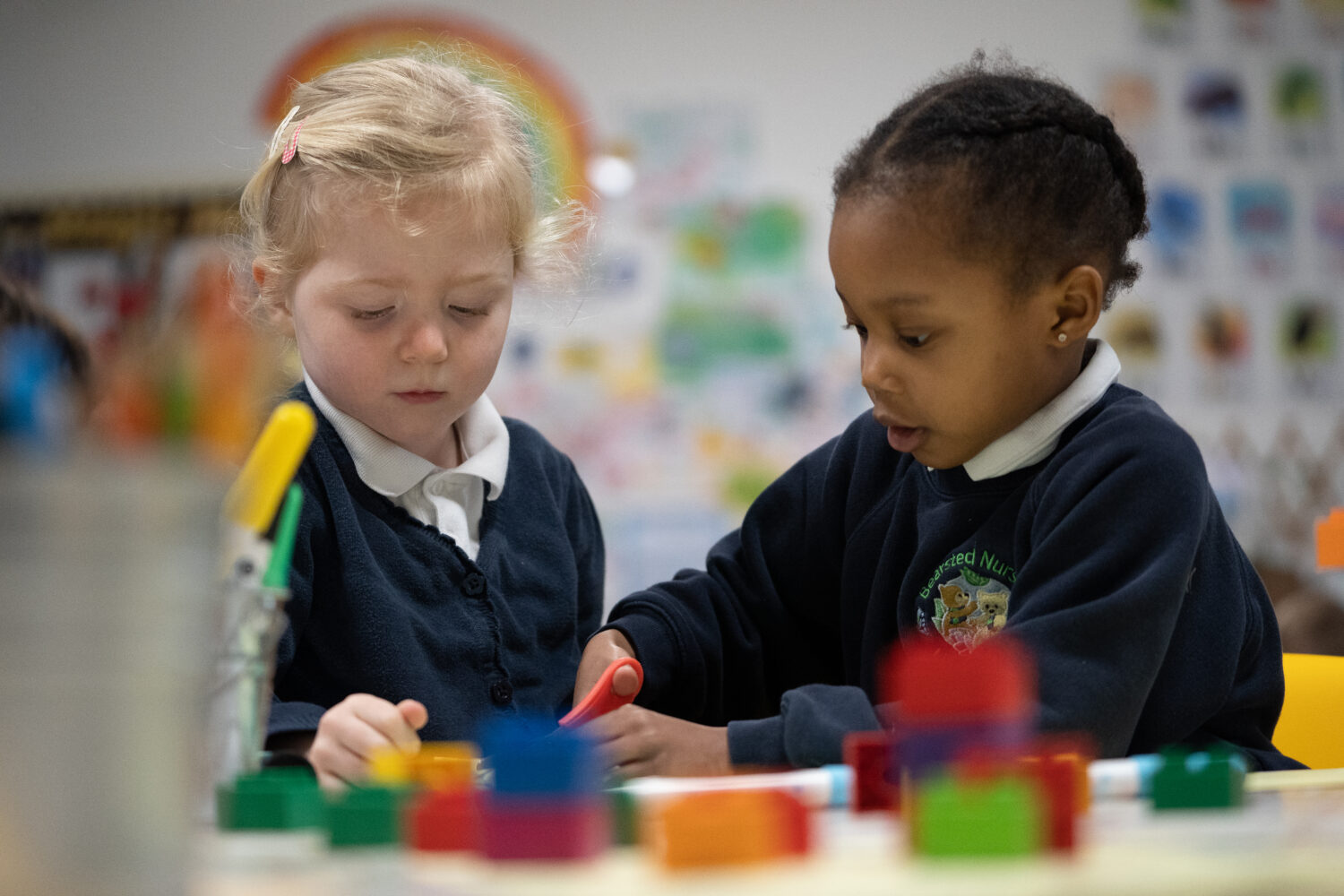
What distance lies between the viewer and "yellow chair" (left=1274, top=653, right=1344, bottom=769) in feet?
2.82

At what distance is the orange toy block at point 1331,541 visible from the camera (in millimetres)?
752

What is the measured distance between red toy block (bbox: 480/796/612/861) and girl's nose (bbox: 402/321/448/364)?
0.58 m

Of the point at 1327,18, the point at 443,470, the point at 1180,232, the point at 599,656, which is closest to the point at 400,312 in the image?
the point at 443,470

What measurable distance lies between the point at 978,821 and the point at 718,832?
0.06m

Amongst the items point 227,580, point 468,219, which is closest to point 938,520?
point 468,219

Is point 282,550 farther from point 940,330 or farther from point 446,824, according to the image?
point 940,330

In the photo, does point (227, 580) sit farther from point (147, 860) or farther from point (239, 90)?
point (239, 90)

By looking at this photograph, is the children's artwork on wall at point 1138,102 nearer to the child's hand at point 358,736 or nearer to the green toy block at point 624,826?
the child's hand at point 358,736

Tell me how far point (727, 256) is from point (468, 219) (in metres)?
1.74

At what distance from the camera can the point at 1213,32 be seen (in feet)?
8.74

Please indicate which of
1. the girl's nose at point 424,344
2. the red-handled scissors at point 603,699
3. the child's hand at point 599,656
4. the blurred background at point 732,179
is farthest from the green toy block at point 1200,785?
the blurred background at point 732,179

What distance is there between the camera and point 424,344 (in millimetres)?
862

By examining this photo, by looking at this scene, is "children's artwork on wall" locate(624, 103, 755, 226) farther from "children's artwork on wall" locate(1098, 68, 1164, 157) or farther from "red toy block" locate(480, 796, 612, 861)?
"red toy block" locate(480, 796, 612, 861)

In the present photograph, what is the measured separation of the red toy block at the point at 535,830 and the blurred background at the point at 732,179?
88.0 inches
